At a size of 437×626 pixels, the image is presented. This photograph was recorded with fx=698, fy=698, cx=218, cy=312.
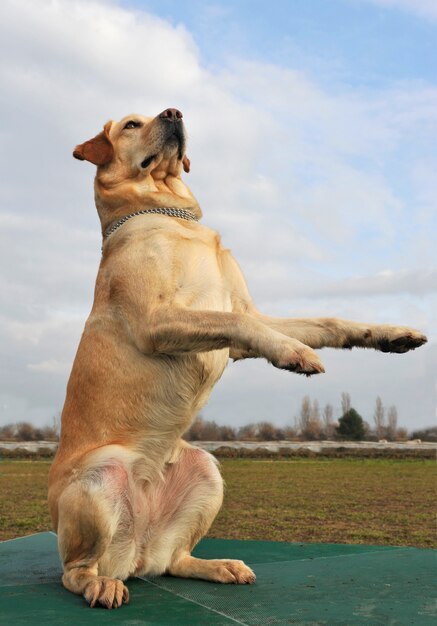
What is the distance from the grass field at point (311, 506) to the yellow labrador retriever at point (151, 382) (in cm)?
759

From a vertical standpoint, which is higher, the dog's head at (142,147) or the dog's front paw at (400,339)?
the dog's head at (142,147)

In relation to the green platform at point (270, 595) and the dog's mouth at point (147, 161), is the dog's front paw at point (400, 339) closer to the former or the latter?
the green platform at point (270, 595)

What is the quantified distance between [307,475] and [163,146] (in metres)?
24.0

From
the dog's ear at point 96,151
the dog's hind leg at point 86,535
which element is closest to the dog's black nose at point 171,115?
the dog's ear at point 96,151

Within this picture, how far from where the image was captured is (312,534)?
12.2 m

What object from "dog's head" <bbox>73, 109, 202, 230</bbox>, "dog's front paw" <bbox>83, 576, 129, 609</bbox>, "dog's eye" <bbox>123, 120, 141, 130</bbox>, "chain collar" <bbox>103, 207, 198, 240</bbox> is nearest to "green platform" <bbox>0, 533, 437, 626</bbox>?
"dog's front paw" <bbox>83, 576, 129, 609</bbox>

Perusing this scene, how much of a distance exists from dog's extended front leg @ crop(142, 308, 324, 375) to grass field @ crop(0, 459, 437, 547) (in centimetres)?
839

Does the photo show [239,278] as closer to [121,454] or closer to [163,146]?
[163,146]

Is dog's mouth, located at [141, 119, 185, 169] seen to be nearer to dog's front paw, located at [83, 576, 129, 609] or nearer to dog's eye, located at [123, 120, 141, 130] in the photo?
dog's eye, located at [123, 120, 141, 130]

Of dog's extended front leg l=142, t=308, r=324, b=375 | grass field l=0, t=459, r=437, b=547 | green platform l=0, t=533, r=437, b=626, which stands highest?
dog's extended front leg l=142, t=308, r=324, b=375

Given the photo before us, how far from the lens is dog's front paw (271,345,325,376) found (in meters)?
3.64

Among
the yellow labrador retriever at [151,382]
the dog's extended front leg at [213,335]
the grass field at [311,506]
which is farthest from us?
the grass field at [311,506]

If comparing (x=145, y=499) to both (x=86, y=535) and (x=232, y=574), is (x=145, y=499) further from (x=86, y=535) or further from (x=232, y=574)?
(x=232, y=574)

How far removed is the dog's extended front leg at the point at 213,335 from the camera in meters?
3.79
